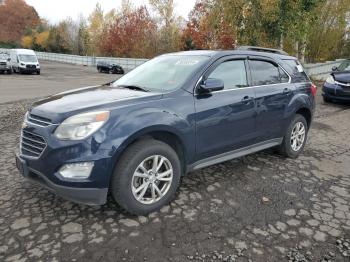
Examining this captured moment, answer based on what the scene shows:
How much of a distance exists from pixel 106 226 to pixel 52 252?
22.8 inches

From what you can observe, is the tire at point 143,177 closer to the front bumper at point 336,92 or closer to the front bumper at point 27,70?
the front bumper at point 336,92

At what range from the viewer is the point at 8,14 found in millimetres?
78562

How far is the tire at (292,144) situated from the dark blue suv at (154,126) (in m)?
0.19

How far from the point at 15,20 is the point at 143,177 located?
285ft

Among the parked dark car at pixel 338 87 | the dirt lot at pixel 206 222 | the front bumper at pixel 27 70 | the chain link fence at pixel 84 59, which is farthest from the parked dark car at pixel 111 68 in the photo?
the dirt lot at pixel 206 222

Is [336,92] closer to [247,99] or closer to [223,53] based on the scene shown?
[247,99]

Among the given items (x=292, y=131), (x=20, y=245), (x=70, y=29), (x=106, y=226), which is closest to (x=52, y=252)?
(x=20, y=245)

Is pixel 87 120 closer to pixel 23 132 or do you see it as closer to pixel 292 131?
pixel 23 132

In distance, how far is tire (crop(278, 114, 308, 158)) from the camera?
5.39 m

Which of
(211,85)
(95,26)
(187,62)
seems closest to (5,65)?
(187,62)

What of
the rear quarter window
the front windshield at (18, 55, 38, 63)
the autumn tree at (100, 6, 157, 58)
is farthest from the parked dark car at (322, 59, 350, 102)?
the autumn tree at (100, 6, 157, 58)

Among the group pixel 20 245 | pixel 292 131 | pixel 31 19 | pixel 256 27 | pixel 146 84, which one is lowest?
pixel 20 245

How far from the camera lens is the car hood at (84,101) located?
134 inches

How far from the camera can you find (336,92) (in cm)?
1098
